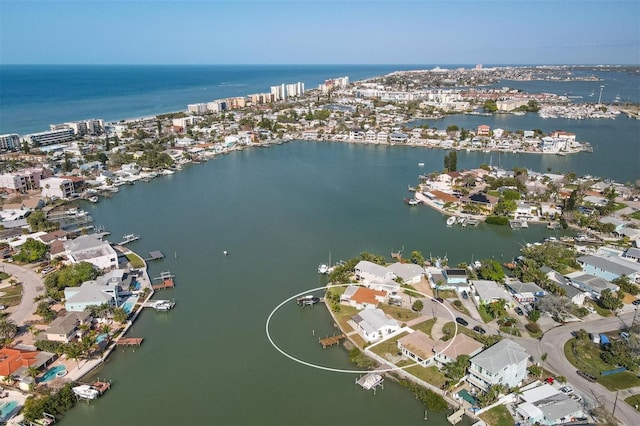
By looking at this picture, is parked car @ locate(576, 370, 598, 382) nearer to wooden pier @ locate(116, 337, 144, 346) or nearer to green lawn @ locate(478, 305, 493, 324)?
green lawn @ locate(478, 305, 493, 324)

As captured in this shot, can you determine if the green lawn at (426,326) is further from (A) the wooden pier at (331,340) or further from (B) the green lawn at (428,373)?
(A) the wooden pier at (331,340)

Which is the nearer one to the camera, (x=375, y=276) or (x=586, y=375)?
(x=586, y=375)

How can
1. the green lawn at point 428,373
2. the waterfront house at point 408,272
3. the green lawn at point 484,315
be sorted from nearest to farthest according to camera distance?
the green lawn at point 428,373 < the green lawn at point 484,315 < the waterfront house at point 408,272

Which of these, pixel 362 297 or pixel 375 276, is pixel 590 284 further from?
pixel 362 297

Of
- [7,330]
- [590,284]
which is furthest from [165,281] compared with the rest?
[590,284]

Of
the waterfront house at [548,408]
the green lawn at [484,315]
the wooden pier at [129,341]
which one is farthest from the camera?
the green lawn at [484,315]

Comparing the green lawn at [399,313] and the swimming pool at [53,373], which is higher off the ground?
the swimming pool at [53,373]

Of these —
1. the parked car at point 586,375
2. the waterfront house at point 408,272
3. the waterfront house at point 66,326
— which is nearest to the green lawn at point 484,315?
the waterfront house at point 408,272

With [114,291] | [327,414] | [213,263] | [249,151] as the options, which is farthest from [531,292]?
[249,151]
